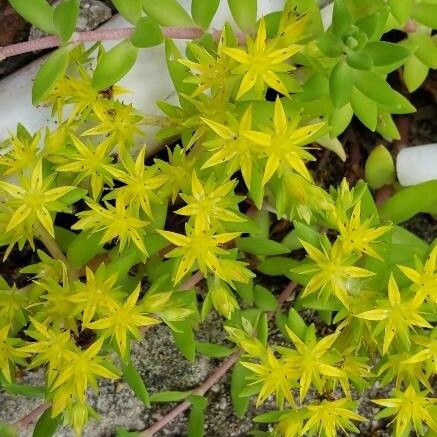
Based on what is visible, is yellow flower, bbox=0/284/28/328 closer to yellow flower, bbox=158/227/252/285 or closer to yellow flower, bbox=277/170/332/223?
yellow flower, bbox=158/227/252/285

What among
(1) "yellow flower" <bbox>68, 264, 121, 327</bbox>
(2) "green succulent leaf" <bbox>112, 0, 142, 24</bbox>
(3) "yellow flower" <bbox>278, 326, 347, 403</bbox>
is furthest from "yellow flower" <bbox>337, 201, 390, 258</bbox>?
(2) "green succulent leaf" <bbox>112, 0, 142, 24</bbox>

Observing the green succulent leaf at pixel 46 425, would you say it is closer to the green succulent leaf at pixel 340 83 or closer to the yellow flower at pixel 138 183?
the yellow flower at pixel 138 183

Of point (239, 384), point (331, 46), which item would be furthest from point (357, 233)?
point (239, 384)

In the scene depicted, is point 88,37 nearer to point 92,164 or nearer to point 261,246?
point 92,164

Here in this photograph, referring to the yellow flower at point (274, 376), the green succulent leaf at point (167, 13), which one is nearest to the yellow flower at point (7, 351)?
the yellow flower at point (274, 376)

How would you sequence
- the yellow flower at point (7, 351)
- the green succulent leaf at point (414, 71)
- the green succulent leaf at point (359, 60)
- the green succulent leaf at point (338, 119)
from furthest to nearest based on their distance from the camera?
the green succulent leaf at point (414, 71), the green succulent leaf at point (338, 119), the yellow flower at point (7, 351), the green succulent leaf at point (359, 60)

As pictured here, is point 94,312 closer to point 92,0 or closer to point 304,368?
point 304,368

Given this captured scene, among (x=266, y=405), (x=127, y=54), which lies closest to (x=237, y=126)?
(x=127, y=54)

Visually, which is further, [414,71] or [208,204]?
[414,71]
